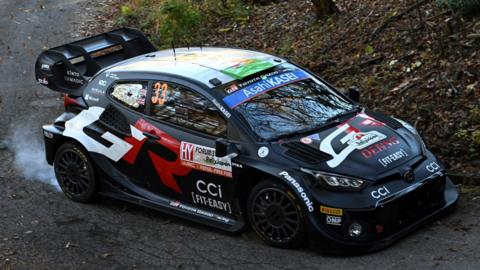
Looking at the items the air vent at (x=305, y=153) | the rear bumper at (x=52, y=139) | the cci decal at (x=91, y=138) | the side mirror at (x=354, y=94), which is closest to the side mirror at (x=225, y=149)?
the air vent at (x=305, y=153)

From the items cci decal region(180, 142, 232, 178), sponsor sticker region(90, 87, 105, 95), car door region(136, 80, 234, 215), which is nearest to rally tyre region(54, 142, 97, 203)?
sponsor sticker region(90, 87, 105, 95)

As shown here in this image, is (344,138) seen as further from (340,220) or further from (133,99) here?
(133,99)

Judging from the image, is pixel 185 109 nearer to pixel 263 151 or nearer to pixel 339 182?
pixel 263 151

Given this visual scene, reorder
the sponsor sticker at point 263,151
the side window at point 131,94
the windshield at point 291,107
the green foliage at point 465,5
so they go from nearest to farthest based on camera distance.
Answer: the sponsor sticker at point 263,151 → the windshield at point 291,107 → the side window at point 131,94 → the green foliage at point 465,5

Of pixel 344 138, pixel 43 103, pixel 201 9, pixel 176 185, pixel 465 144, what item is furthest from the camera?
pixel 201 9

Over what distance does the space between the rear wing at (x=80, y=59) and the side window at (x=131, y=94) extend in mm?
724

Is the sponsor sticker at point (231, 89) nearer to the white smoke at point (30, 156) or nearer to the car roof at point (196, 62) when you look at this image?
the car roof at point (196, 62)

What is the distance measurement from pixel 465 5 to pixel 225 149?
16.0ft

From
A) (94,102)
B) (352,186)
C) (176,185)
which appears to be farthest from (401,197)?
(94,102)

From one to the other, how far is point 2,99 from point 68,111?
4892 mm

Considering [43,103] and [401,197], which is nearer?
[401,197]

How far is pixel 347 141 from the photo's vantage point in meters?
6.88

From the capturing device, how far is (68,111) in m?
8.69

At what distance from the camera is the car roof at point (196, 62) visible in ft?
24.9
